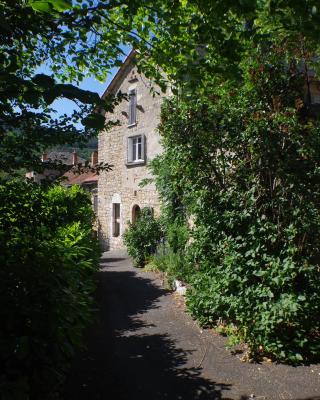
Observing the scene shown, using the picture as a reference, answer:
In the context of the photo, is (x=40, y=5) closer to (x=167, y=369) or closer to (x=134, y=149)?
(x=167, y=369)

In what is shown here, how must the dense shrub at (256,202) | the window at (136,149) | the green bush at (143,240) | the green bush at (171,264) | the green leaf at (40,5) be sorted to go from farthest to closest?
the window at (136,149) < the green bush at (143,240) < the green bush at (171,264) < the dense shrub at (256,202) < the green leaf at (40,5)

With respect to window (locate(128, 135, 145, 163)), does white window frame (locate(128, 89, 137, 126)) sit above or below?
above

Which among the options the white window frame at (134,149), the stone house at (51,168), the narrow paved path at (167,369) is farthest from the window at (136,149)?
the stone house at (51,168)

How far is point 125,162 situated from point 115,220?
3470 millimetres

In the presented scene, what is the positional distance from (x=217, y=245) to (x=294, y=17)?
3.82 meters

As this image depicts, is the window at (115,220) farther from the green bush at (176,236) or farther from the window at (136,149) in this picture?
the green bush at (176,236)

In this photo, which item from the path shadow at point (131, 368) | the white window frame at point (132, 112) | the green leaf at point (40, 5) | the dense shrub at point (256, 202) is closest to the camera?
the green leaf at point (40, 5)

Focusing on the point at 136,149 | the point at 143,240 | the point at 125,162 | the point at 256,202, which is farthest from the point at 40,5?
the point at 125,162

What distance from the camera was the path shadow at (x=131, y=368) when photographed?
4.43 m

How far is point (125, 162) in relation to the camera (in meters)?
18.8

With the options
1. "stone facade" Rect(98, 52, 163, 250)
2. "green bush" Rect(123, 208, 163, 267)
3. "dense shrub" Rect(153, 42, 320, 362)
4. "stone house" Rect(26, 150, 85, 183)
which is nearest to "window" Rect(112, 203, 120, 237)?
"stone facade" Rect(98, 52, 163, 250)

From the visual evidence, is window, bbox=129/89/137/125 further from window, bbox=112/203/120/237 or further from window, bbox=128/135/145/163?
window, bbox=112/203/120/237

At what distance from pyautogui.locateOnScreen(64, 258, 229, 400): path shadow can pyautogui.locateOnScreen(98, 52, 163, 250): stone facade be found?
9246 millimetres

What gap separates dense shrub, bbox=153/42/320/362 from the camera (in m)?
5.40
